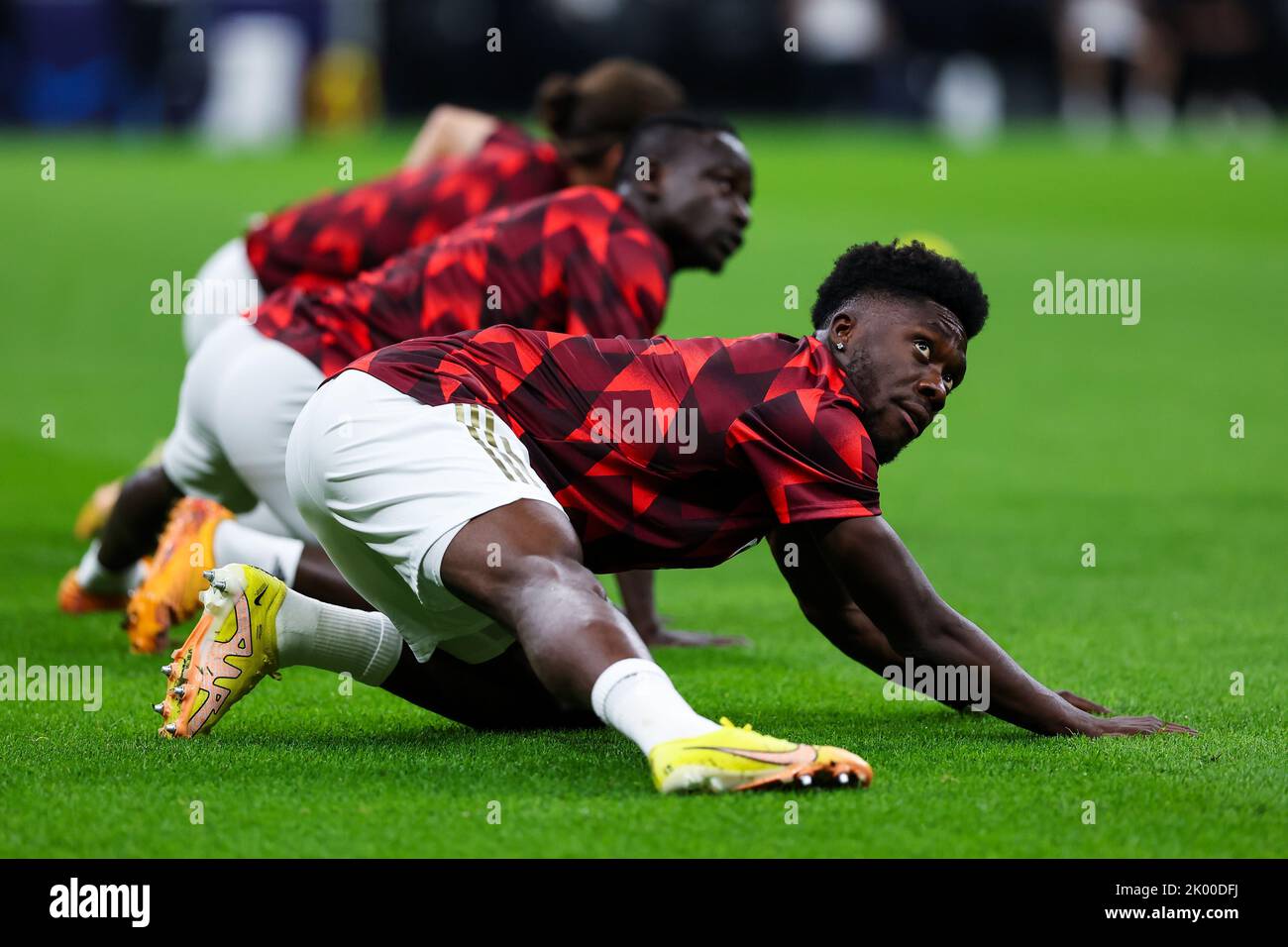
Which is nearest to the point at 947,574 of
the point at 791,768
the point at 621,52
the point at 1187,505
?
the point at 1187,505

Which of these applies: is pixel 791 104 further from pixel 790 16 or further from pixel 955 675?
pixel 955 675

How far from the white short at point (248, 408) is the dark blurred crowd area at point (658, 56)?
69.7 feet

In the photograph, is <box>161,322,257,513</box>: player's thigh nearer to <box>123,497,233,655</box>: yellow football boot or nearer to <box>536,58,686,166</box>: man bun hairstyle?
<box>123,497,233,655</box>: yellow football boot

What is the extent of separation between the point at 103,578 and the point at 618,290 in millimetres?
2181

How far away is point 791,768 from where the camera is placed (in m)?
3.63

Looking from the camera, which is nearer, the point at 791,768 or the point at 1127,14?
the point at 791,768

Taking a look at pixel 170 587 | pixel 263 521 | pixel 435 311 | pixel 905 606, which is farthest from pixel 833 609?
pixel 263 521

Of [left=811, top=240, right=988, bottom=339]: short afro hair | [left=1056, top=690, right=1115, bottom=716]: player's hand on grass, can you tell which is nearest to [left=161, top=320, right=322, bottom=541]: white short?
[left=811, top=240, right=988, bottom=339]: short afro hair

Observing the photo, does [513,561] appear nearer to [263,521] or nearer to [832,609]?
[832,609]

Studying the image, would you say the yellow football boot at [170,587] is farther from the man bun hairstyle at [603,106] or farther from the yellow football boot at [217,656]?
the man bun hairstyle at [603,106]

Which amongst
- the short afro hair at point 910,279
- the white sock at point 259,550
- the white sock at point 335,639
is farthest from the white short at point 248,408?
the short afro hair at point 910,279

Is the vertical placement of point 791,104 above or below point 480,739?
above

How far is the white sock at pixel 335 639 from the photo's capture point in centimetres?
440

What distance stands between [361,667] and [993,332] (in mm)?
10635
